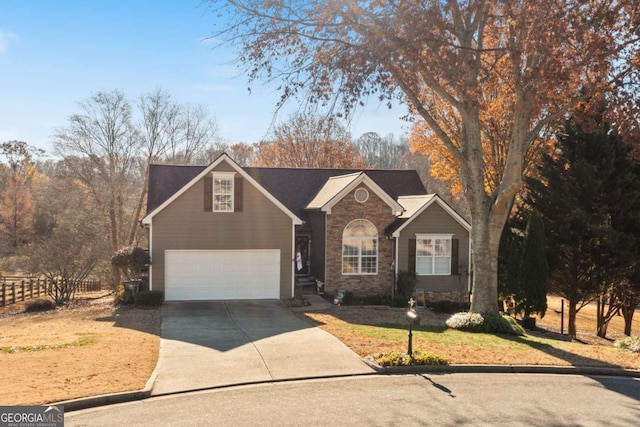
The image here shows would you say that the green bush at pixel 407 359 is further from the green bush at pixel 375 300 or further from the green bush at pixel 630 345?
the green bush at pixel 375 300

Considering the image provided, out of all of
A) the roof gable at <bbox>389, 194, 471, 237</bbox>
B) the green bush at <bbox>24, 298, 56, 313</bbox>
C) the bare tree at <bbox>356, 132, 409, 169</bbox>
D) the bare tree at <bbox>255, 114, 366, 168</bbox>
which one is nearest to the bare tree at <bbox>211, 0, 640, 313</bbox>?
the roof gable at <bbox>389, 194, 471, 237</bbox>

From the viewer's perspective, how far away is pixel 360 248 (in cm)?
2291

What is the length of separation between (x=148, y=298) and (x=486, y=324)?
39.3 ft

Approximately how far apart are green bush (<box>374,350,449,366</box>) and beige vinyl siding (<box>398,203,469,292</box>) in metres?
11.9

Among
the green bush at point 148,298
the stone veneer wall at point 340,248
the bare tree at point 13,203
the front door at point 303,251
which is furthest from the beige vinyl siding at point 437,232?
the bare tree at point 13,203

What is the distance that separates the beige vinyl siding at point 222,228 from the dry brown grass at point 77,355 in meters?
3.36

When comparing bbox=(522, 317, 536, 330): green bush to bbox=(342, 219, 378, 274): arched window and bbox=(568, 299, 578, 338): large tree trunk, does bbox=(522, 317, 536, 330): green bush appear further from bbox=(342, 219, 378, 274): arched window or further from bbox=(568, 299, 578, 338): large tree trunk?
bbox=(342, 219, 378, 274): arched window

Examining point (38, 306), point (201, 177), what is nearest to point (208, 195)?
point (201, 177)

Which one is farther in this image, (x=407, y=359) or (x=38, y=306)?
(x=38, y=306)

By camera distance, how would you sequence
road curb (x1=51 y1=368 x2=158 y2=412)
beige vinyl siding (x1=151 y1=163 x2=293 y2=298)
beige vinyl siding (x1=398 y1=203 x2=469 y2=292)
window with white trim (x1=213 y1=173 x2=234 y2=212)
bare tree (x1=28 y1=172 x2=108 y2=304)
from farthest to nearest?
bare tree (x1=28 y1=172 x2=108 y2=304) < beige vinyl siding (x1=398 y1=203 x2=469 y2=292) < window with white trim (x1=213 y1=173 x2=234 y2=212) < beige vinyl siding (x1=151 y1=163 x2=293 y2=298) < road curb (x1=51 y1=368 x2=158 y2=412)

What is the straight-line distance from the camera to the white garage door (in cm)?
2031

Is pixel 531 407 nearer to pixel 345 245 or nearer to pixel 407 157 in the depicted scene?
pixel 345 245

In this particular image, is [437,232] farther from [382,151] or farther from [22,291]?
[382,151]

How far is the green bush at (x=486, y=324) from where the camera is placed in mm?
15508
